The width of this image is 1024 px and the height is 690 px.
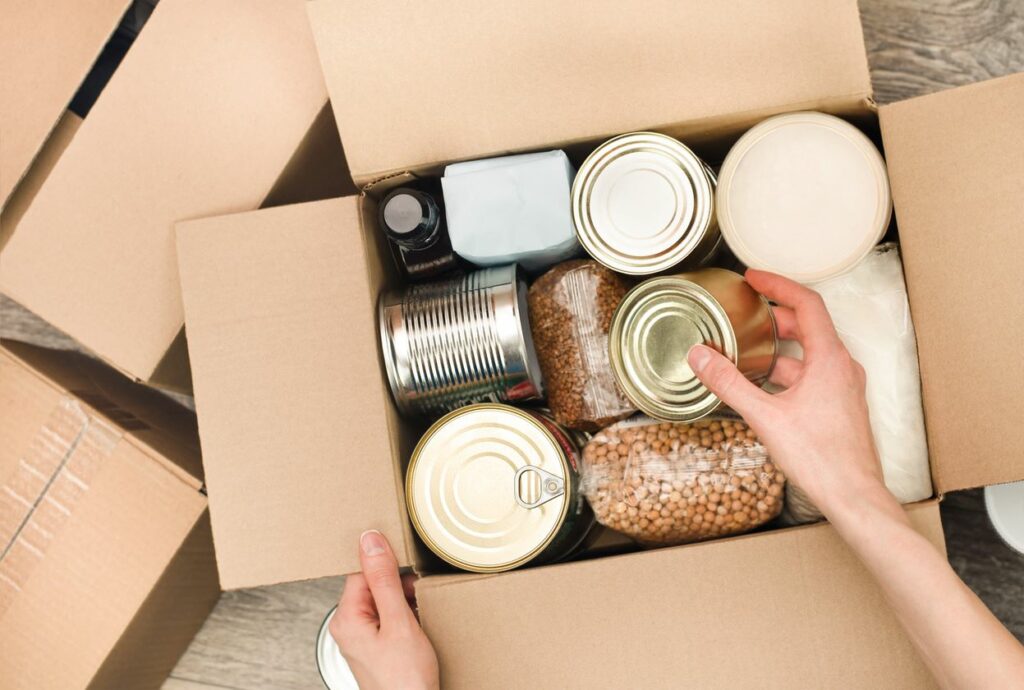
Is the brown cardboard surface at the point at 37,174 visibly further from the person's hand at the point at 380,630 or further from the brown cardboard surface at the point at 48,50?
the person's hand at the point at 380,630

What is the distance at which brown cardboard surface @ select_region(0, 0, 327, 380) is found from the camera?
3.06ft

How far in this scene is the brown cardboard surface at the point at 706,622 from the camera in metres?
0.77

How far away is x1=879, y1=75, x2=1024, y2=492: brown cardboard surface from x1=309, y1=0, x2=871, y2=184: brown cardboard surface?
0.32 ft

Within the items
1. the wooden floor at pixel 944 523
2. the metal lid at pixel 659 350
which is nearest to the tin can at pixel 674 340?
the metal lid at pixel 659 350

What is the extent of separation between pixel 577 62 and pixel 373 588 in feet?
2.14

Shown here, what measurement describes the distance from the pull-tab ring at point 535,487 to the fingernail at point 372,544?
6.5 inches

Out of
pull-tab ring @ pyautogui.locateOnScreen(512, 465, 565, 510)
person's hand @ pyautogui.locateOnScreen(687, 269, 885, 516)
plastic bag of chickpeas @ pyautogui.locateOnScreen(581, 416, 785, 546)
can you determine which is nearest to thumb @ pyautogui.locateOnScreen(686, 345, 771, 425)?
person's hand @ pyautogui.locateOnScreen(687, 269, 885, 516)

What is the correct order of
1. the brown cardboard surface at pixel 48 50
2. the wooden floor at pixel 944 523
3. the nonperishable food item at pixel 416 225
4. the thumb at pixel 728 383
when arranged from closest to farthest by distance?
the thumb at pixel 728 383, the nonperishable food item at pixel 416 225, the brown cardboard surface at pixel 48 50, the wooden floor at pixel 944 523

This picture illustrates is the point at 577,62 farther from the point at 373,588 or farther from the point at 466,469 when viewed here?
the point at 373,588

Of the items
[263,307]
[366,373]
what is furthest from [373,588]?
[263,307]

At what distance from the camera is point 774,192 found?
0.84m

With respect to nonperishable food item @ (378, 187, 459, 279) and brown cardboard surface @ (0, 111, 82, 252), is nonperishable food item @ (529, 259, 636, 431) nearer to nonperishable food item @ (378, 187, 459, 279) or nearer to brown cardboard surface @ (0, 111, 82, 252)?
nonperishable food item @ (378, 187, 459, 279)

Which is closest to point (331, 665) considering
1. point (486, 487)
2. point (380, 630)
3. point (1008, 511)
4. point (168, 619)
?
point (168, 619)

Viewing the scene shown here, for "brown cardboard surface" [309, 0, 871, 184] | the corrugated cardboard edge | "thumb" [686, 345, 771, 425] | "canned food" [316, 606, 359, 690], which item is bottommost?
"canned food" [316, 606, 359, 690]
